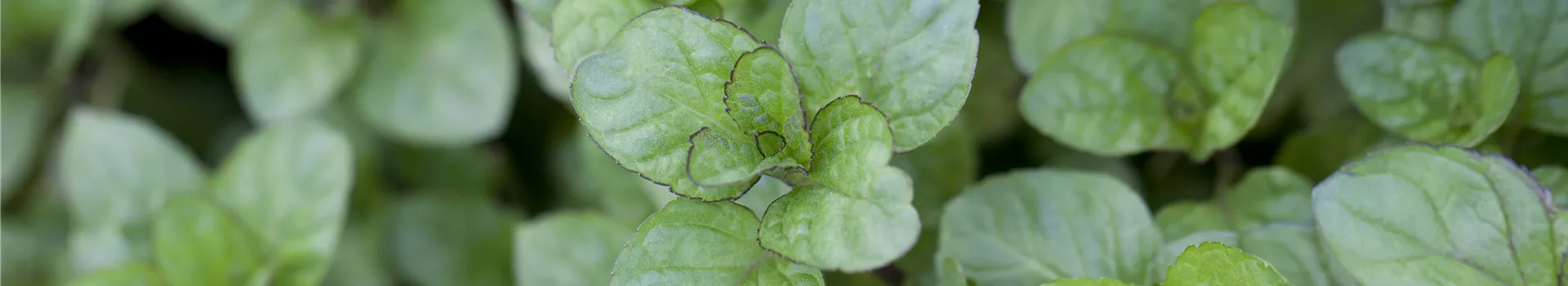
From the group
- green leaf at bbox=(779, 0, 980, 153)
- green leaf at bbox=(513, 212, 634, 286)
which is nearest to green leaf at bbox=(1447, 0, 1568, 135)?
green leaf at bbox=(779, 0, 980, 153)

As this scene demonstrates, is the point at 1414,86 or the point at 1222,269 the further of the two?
the point at 1414,86

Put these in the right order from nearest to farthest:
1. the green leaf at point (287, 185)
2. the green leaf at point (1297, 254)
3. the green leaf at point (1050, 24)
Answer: the green leaf at point (1297, 254) → the green leaf at point (1050, 24) → the green leaf at point (287, 185)

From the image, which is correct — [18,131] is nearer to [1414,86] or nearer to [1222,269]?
[1222,269]

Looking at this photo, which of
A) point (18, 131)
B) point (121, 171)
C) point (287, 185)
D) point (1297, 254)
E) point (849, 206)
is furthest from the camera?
point (18, 131)

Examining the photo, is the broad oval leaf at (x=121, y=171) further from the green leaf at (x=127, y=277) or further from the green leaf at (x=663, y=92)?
the green leaf at (x=663, y=92)

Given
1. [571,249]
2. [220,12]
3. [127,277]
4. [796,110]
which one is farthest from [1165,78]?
[220,12]

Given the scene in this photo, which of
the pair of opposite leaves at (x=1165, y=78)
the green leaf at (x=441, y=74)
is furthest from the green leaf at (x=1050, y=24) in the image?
the green leaf at (x=441, y=74)
